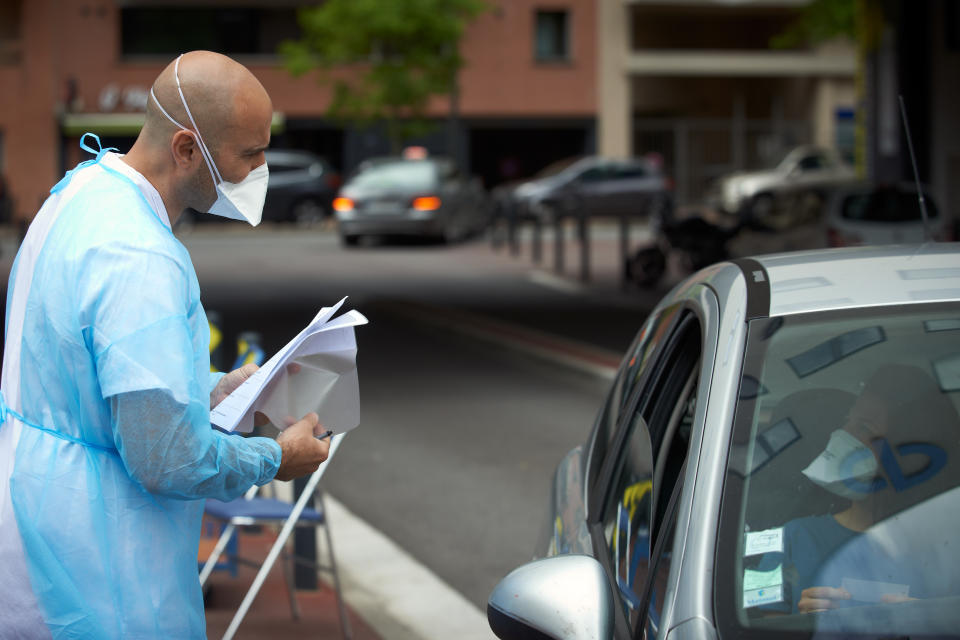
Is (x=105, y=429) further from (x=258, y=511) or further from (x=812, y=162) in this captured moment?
(x=812, y=162)

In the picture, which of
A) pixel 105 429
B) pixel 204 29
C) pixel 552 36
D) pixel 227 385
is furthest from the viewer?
pixel 552 36

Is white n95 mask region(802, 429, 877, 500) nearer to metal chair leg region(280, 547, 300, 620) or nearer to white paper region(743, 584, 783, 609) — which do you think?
white paper region(743, 584, 783, 609)

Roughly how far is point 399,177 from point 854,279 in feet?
76.3

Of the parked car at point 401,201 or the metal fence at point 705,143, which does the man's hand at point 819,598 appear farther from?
the metal fence at point 705,143

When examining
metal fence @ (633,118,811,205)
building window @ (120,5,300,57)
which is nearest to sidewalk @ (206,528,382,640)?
building window @ (120,5,300,57)

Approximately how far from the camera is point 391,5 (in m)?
34.6

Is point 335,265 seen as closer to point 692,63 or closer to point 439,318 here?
point 439,318

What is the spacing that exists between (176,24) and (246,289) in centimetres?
2471

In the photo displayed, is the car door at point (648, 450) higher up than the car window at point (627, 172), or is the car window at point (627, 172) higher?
the car door at point (648, 450)

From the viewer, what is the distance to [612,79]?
41938 mm

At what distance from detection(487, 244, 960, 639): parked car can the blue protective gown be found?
2.07 feet

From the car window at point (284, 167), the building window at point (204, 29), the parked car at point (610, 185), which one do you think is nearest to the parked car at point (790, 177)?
the parked car at point (610, 185)

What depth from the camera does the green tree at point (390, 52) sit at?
1367 inches

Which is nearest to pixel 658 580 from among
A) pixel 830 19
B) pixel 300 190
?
pixel 300 190
